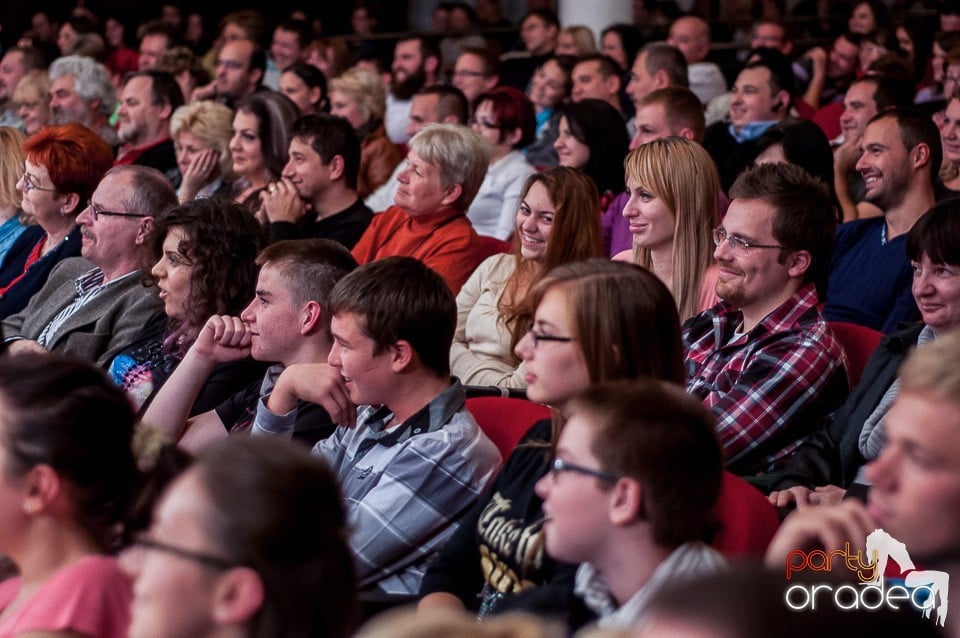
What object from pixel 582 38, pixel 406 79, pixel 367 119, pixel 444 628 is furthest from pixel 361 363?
pixel 582 38

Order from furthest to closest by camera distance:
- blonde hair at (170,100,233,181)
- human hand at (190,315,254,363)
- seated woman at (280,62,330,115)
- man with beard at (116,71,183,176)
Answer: seated woman at (280,62,330,115) → man with beard at (116,71,183,176) → blonde hair at (170,100,233,181) → human hand at (190,315,254,363)

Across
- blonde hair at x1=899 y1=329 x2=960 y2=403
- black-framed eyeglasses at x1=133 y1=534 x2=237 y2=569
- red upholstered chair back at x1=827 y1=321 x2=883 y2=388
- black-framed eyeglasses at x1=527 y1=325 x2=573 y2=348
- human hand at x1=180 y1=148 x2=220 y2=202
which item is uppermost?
blonde hair at x1=899 y1=329 x2=960 y2=403

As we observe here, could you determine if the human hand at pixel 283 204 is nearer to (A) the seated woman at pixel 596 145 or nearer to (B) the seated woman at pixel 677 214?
(A) the seated woman at pixel 596 145

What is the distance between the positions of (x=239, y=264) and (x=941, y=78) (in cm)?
479

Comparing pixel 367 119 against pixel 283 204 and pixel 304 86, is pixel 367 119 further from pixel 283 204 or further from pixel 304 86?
pixel 283 204

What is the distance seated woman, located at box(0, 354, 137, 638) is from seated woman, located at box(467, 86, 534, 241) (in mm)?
3449

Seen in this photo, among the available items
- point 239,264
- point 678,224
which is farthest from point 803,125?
point 239,264

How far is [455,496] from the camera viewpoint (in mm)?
2449

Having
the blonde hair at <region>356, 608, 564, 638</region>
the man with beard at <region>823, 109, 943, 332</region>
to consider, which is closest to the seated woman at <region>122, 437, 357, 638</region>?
the blonde hair at <region>356, 608, 564, 638</region>

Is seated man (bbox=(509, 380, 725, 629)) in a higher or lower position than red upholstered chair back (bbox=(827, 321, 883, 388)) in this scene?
higher

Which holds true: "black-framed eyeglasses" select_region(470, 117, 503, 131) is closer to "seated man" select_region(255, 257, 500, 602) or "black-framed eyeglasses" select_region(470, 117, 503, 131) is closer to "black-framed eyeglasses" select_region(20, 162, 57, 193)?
"black-framed eyeglasses" select_region(20, 162, 57, 193)

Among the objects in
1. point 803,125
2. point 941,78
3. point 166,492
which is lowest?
point 941,78

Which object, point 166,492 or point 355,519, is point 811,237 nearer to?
point 355,519

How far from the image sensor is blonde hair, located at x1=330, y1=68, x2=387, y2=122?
6559 millimetres
